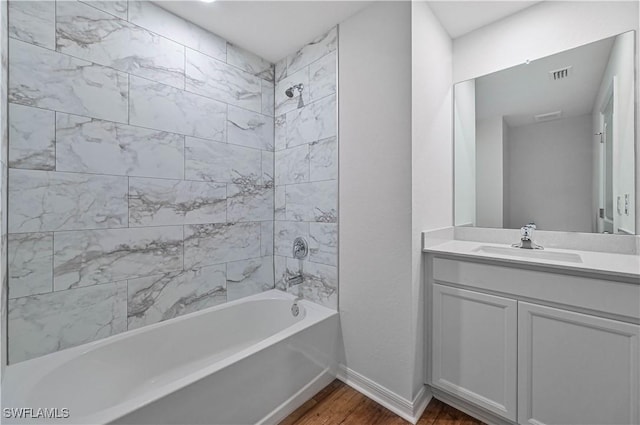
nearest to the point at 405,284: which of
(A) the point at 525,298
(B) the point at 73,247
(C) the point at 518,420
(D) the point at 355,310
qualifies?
(D) the point at 355,310

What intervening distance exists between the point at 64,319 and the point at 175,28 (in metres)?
1.89

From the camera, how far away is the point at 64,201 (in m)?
1.44

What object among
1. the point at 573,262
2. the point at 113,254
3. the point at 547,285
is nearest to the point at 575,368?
the point at 547,285

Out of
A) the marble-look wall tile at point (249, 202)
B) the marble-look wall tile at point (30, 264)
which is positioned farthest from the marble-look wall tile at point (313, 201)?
the marble-look wall tile at point (30, 264)

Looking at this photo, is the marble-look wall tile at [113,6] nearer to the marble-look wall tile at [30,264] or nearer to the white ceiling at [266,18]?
the white ceiling at [266,18]

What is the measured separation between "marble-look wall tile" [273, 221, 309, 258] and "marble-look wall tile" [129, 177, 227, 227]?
1.64 feet

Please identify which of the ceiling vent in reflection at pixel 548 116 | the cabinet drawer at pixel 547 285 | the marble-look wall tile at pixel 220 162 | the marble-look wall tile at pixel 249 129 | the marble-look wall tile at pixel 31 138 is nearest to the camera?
the cabinet drawer at pixel 547 285

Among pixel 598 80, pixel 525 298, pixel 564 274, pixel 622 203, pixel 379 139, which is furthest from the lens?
pixel 379 139

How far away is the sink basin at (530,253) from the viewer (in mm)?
1495

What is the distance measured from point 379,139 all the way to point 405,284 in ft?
2.89

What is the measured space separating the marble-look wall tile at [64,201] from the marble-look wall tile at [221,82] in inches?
33.6

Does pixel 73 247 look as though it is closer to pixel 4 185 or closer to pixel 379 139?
pixel 4 185

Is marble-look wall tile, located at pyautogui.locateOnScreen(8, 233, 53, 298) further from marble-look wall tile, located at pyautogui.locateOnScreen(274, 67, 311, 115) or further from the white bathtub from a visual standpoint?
marble-look wall tile, located at pyautogui.locateOnScreen(274, 67, 311, 115)

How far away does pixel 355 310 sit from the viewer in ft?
6.01
